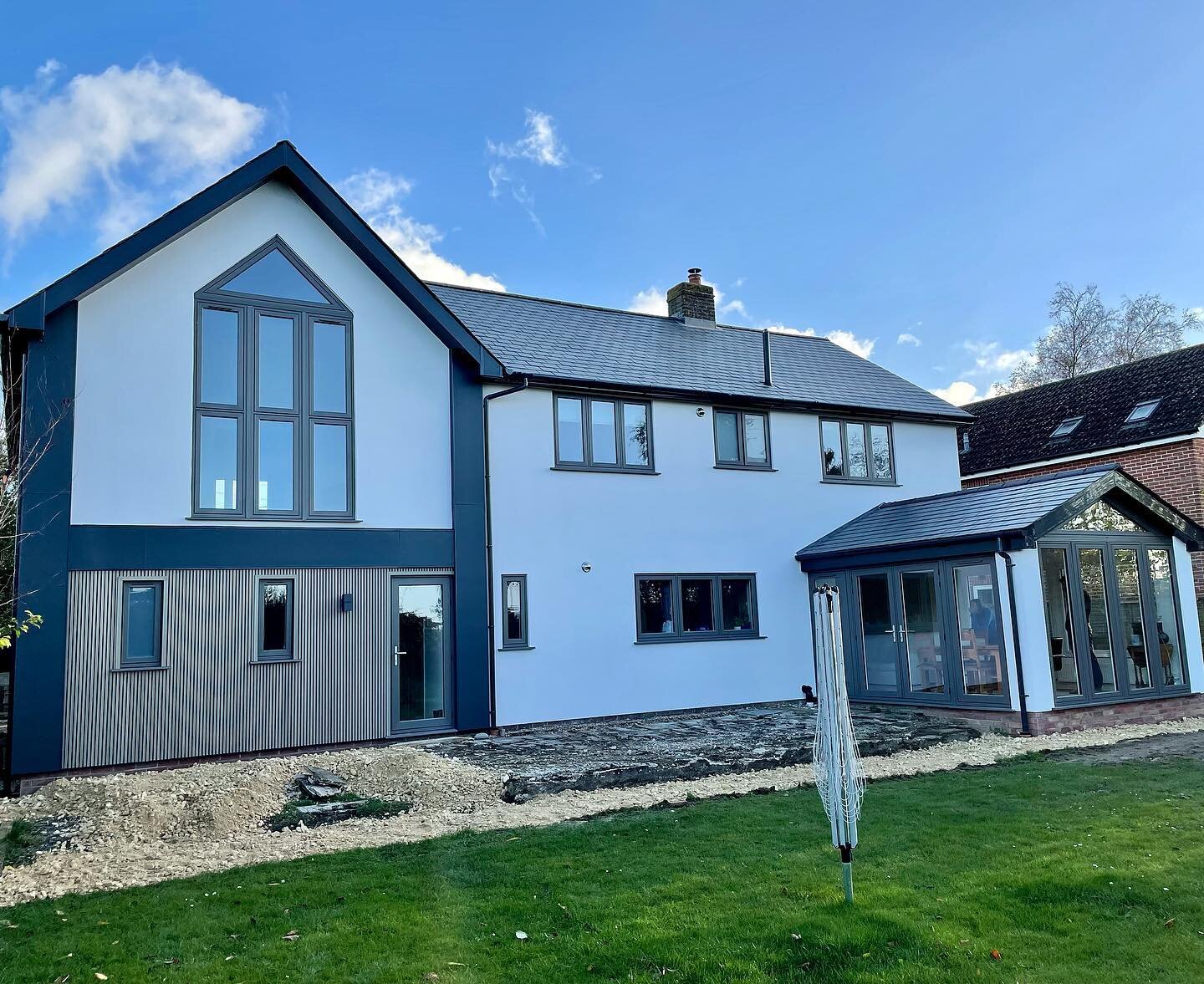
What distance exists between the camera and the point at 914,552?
1476 centimetres

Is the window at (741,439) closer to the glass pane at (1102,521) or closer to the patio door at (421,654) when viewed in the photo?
the glass pane at (1102,521)

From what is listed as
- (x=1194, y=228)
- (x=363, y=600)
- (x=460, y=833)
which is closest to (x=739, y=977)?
(x=460, y=833)

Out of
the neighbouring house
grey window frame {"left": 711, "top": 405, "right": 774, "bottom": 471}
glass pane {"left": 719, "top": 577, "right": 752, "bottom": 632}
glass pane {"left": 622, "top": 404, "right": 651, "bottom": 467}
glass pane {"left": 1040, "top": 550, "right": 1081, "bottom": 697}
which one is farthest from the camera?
grey window frame {"left": 711, "top": 405, "right": 774, "bottom": 471}

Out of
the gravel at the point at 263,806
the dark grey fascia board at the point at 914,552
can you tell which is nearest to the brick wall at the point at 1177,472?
the dark grey fascia board at the point at 914,552

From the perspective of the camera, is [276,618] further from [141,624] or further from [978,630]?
[978,630]

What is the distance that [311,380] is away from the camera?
1277cm

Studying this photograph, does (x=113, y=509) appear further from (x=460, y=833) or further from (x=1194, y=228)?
(x=1194, y=228)

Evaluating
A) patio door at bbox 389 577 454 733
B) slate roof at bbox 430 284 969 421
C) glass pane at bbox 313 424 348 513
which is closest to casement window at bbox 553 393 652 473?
slate roof at bbox 430 284 969 421

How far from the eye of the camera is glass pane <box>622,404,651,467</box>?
15609 mm

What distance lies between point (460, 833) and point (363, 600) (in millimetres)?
5047

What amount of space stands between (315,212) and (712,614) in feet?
30.2

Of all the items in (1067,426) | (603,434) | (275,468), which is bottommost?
(275,468)

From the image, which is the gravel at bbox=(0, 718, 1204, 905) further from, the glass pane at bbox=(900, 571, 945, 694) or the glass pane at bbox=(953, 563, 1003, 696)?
the glass pane at bbox=(900, 571, 945, 694)

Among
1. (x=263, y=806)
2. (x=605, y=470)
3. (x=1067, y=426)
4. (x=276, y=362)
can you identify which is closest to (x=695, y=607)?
(x=605, y=470)
